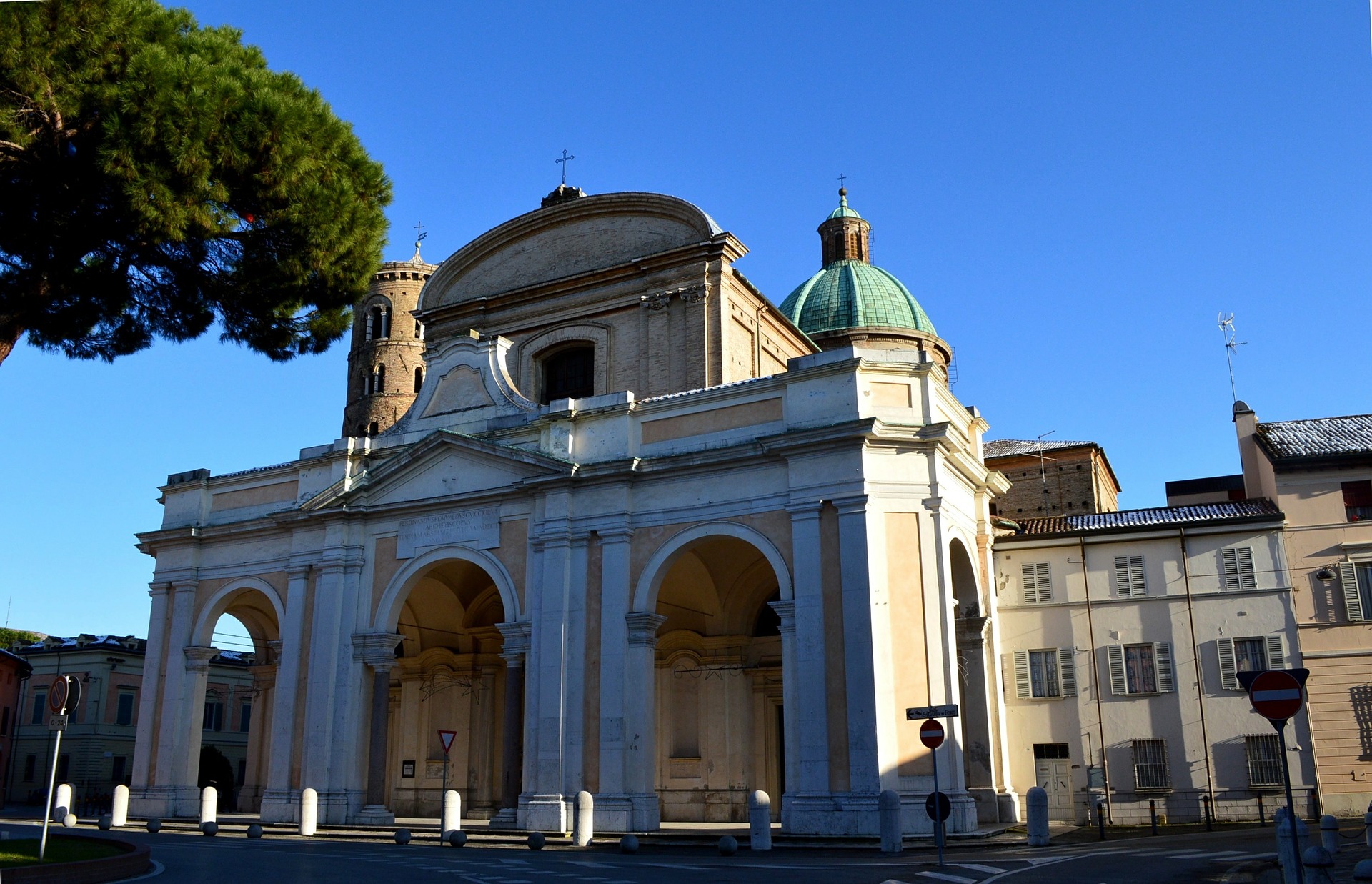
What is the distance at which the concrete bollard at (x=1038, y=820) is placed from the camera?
16.8m

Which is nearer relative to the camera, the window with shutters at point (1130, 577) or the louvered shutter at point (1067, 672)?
the louvered shutter at point (1067, 672)

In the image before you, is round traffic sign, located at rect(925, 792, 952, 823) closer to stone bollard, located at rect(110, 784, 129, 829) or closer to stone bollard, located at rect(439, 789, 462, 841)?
stone bollard, located at rect(439, 789, 462, 841)

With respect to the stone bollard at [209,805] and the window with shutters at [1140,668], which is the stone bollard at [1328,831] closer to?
the window with shutters at [1140,668]

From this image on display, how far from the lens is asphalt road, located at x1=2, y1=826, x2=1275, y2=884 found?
12.3 meters

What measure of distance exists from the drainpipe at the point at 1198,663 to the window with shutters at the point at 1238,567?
0.69 metres

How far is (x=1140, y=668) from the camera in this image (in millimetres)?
23688

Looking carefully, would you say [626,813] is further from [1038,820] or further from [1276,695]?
[1276,695]

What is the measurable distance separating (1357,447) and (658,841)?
1706cm

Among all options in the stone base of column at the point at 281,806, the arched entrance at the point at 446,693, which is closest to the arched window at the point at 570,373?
the arched entrance at the point at 446,693

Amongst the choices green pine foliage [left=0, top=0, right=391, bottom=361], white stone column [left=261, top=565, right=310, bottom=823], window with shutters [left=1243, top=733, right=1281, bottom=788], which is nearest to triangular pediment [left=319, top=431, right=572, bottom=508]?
white stone column [left=261, top=565, right=310, bottom=823]

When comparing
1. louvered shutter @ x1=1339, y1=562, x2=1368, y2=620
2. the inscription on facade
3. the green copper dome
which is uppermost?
the green copper dome

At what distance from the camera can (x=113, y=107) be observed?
13297mm

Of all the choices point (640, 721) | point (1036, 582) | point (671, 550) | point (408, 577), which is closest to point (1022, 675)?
point (1036, 582)

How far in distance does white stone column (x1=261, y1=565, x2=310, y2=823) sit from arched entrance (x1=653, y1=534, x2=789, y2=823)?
23.3 feet
